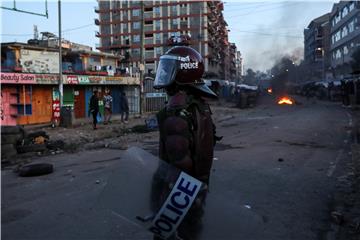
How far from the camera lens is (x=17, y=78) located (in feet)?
77.3

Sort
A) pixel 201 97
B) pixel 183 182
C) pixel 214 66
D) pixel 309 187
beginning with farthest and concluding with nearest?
pixel 214 66 → pixel 309 187 → pixel 201 97 → pixel 183 182

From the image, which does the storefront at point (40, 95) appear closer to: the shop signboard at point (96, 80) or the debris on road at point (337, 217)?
the shop signboard at point (96, 80)

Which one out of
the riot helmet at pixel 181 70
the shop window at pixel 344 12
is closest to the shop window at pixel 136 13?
the shop window at pixel 344 12

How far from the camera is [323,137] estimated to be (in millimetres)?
15719

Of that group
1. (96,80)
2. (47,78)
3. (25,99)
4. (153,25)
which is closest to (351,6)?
(153,25)

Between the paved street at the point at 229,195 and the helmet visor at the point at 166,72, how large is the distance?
55 cm

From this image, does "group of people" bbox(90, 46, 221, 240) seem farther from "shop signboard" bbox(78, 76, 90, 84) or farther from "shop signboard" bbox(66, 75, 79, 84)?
"shop signboard" bbox(78, 76, 90, 84)

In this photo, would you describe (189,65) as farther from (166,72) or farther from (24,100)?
(24,100)

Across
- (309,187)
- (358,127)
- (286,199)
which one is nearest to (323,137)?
(358,127)

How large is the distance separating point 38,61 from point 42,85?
11.2 feet

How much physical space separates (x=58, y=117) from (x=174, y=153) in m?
22.3

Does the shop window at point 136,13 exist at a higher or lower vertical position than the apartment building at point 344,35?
higher

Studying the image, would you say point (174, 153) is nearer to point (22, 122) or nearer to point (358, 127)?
point (358, 127)

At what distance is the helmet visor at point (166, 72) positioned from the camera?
2859 mm
